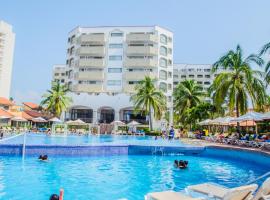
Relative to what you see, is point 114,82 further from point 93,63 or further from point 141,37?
point 141,37

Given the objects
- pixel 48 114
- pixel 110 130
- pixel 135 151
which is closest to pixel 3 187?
pixel 135 151

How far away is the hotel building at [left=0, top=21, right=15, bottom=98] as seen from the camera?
228ft

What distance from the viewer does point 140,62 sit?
163 feet

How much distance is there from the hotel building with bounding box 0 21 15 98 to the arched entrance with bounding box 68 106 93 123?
30.3 meters

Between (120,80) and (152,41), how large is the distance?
10.1 metres

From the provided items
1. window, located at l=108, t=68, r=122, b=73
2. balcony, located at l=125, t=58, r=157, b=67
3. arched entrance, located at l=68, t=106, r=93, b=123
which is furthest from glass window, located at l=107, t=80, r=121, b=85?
arched entrance, located at l=68, t=106, r=93, b=123

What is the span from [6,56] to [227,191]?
256ft

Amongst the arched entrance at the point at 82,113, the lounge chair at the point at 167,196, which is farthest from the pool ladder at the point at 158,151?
the arched entrance at the point at 82,113

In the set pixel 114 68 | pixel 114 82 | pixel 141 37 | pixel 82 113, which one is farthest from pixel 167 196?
pixel 141 37

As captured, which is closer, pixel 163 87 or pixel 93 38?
pixel 93 38

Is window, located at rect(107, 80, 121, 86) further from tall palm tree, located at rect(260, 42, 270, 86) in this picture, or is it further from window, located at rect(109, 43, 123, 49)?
tall palm tree, located at rect(260, 42, 270, 86)

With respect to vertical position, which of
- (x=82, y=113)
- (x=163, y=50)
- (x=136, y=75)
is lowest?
(x=82, y=113)

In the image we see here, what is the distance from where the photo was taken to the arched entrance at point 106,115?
49.0 m

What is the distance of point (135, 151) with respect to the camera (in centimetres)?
1994
